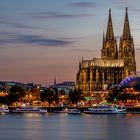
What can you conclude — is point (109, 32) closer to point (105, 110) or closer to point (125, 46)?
point (125, 46)

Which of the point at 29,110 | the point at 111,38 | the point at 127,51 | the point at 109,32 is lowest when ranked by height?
the point at 29,110

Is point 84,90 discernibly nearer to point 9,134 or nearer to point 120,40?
point 120,40

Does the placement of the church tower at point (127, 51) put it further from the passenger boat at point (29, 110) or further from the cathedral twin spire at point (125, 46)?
the passenger boat at point (29, 110)

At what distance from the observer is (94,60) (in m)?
191

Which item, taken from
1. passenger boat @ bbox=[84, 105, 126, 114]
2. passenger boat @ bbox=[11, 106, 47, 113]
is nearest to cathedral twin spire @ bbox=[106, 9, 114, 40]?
passenger boat @ bbox=[11, 106, 47, 113]

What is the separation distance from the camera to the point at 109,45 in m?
188

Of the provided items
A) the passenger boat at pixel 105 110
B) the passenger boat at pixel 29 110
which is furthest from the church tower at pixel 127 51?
the passenger boat at pixel 105 110

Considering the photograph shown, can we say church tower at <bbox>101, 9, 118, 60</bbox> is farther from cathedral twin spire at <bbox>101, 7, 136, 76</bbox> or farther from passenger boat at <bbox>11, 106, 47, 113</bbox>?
passenger boat at <bbox>11, 106, 47, 113</bbox>

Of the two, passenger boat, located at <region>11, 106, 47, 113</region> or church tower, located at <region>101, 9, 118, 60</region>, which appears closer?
passenger boat, located at <region>11, 106, 47, 113</region>

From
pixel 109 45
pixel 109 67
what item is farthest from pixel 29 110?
pixel 109 45

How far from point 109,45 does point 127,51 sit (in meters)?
4.96

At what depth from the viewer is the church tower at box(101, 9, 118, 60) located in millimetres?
187875

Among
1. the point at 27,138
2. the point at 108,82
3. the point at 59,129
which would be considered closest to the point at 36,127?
the point at 59,129

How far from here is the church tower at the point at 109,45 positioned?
616ft
